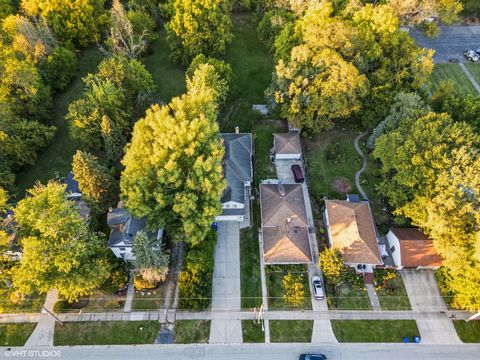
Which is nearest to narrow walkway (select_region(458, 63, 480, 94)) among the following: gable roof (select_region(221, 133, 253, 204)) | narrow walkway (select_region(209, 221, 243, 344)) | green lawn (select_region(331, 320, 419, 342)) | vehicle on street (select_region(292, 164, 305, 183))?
vehicle on street (select_region(292, 164, 305, 183))

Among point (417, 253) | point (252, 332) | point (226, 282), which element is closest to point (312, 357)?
point (252, 332)

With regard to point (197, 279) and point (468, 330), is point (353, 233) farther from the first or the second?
point (197, 279)

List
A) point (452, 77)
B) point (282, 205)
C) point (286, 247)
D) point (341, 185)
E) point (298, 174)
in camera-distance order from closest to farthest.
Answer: point (286, 247) < point (282, 205) < point (341, 185) < point (298, 174) < point (452, 77)

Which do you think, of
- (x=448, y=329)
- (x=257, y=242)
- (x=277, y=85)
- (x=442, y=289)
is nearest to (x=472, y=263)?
(x=442, y=289)

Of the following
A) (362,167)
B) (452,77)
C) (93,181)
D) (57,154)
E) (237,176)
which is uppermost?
(452,77)

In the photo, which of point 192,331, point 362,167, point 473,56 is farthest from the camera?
point 473,56

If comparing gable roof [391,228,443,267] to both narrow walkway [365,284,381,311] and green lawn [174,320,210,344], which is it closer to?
narrow walkway [365,284,381,311]
